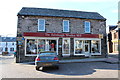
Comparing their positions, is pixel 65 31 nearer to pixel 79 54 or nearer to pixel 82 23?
pixel 82 23

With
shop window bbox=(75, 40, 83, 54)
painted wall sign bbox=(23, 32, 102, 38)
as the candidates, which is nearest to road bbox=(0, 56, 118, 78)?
painted wall sign bbox=(23, 32, 102, 38)

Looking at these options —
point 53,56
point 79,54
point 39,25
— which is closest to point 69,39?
point 79,54

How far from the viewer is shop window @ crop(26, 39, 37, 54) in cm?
1512

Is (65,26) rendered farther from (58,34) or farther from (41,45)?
(41,45)

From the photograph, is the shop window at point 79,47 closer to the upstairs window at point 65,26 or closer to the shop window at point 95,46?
the shop window at point 95,46

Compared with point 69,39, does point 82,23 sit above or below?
above

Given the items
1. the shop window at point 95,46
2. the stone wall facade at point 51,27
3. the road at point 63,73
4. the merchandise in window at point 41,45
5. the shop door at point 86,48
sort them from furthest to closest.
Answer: the shop window at point 95,46, the shop door at point 86,48, the merchandise in window at point 41,45, the stone wall facade at point 51,27, the road at point 63,73

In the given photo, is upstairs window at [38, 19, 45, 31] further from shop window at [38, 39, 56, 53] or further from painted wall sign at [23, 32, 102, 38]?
shop window at [38, 39, 56, 53]

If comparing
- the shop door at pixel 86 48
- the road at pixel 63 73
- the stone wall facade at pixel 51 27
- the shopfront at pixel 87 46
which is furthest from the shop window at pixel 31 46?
the shop door at pixel 86 48

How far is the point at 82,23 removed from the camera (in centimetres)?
1711

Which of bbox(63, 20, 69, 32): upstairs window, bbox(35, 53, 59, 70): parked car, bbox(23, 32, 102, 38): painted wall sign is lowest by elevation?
bbox(35, 53, 59, 70): parked car

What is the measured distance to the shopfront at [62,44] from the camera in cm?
1516

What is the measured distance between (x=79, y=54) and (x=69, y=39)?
Answer: 9.14 feet

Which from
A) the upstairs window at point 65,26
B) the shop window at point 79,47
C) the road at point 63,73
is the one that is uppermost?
the upstairs window at point 65,26
